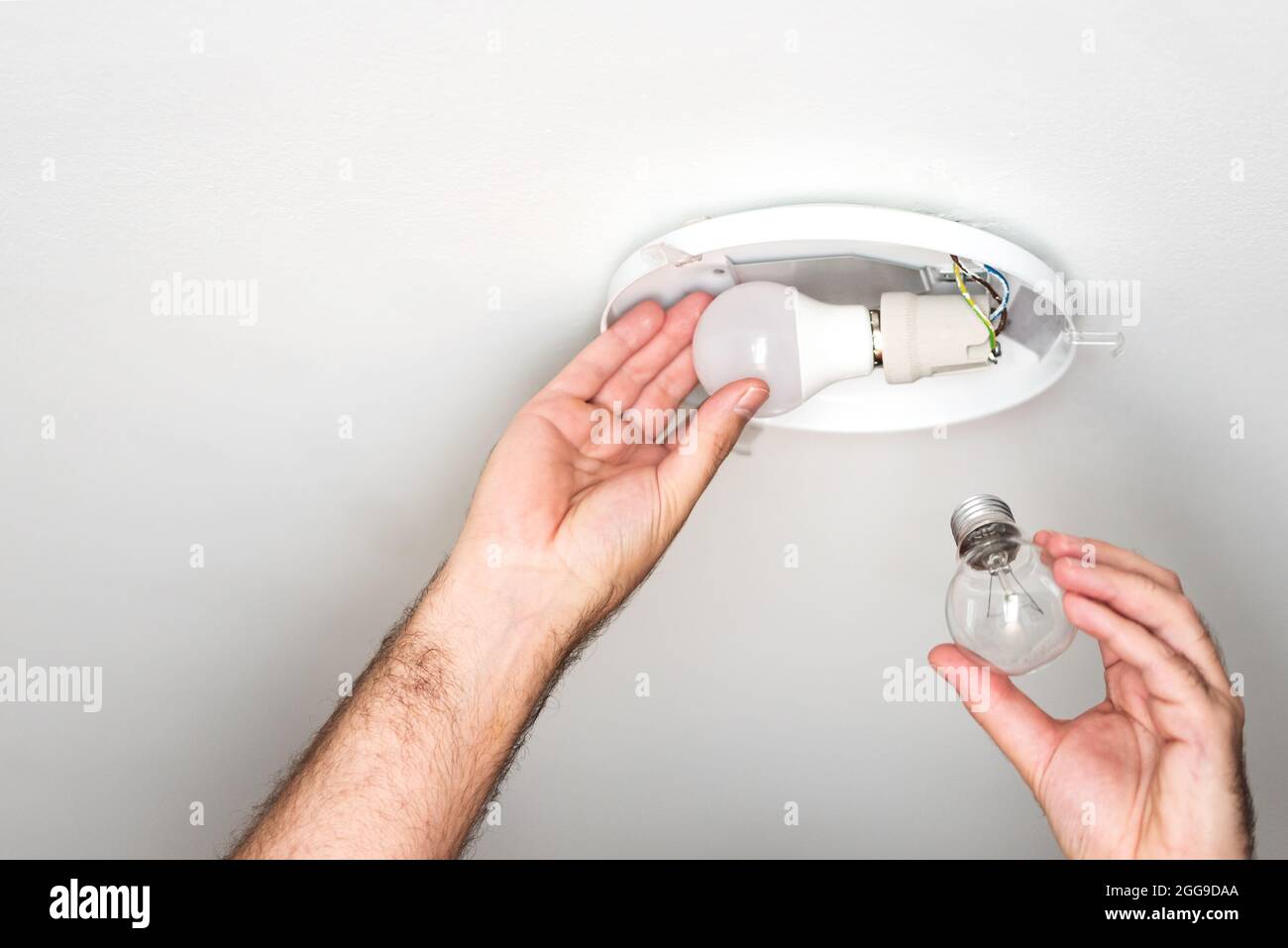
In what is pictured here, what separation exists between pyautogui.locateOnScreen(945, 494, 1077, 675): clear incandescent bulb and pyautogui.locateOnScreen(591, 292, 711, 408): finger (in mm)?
255

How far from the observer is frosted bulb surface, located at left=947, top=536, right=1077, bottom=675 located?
0.78 meters

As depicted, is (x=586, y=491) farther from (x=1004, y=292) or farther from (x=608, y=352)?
(x=1004, y=292)

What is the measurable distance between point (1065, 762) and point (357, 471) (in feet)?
2.21

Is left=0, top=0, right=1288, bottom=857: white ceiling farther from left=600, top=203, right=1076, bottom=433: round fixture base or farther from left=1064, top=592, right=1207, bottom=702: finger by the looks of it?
left=1064, top=592, right=1207, bottom=702: finger

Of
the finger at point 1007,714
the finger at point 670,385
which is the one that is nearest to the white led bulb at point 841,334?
the finger at point 670,385

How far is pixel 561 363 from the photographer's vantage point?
3.06ft

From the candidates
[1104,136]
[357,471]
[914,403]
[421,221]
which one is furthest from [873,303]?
[357,471]

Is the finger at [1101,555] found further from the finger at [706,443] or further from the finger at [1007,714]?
the finger at [706,443]

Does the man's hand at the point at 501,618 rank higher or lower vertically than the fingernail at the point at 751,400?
lower

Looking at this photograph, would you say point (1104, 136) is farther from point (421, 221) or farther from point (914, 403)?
point (421, 221)

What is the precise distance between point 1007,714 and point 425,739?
0.49 metres

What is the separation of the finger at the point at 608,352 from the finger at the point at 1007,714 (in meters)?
0.35

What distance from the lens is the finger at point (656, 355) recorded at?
85 centimetres

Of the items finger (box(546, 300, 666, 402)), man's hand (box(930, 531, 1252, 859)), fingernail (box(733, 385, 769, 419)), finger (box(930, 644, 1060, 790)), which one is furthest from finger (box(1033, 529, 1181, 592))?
finger (box(546, 300, 666, 402))
